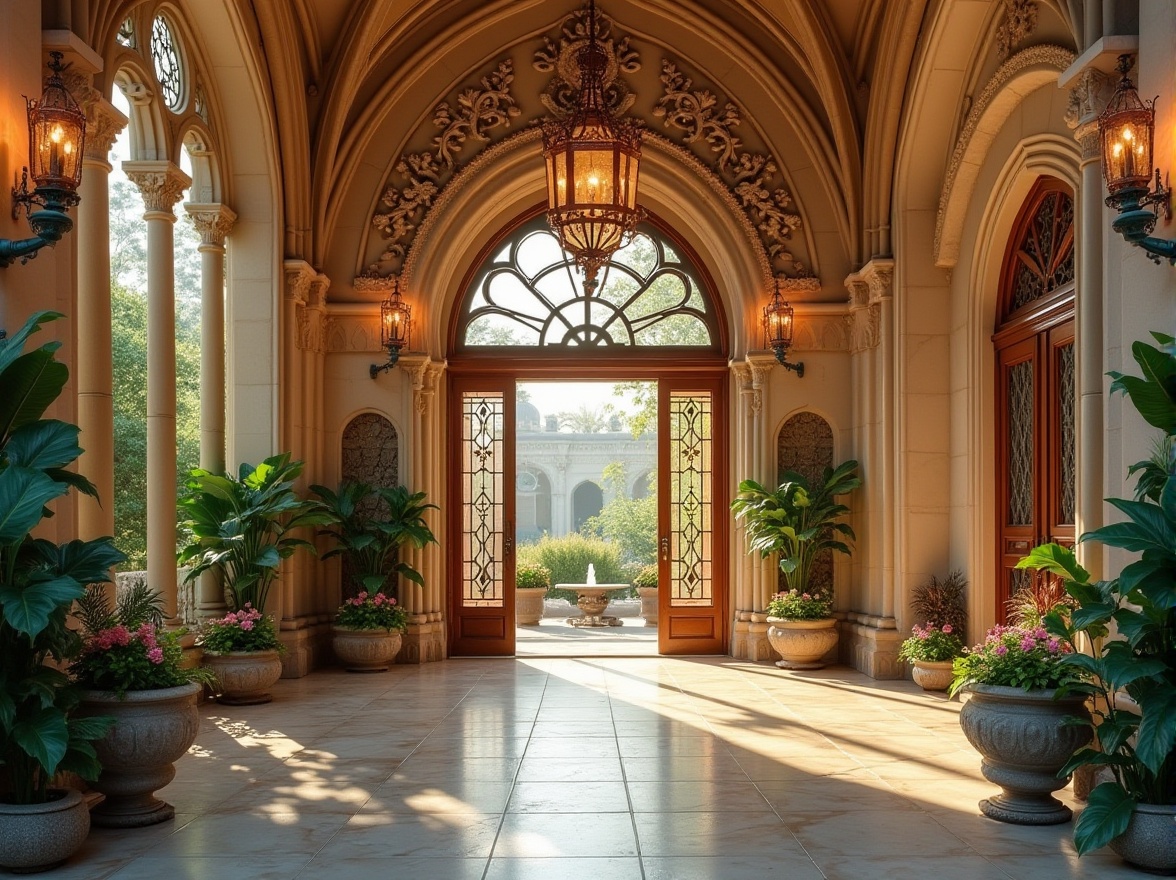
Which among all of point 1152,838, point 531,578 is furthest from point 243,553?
point 531,578

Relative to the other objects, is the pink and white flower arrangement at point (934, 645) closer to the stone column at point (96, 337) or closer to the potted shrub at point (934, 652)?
the potted shrub at point (934, 652)

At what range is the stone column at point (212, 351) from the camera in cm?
962

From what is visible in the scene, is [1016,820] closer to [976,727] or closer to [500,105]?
[976,727]

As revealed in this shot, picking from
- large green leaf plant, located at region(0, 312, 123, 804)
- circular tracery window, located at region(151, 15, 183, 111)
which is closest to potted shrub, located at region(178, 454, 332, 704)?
circular tracery window, located at region(151, 15, 183, 111)

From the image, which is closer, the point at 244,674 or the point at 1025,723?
the point at 1025,723

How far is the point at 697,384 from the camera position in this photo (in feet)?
39.8

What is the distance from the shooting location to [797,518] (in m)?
10.9

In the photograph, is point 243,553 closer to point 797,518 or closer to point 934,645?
point 797,518

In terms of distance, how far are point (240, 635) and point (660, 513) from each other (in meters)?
4.73

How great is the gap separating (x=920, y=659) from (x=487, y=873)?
18.3 feet

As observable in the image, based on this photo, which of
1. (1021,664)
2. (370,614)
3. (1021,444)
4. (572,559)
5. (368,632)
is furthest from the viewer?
(572,559)

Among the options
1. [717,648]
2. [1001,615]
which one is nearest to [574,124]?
[1001,615]

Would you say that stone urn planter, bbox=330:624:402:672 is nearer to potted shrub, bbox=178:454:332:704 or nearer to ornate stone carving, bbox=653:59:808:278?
potted shrub, bbox=178:454:332:704

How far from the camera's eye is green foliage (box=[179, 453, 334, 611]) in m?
9.09
